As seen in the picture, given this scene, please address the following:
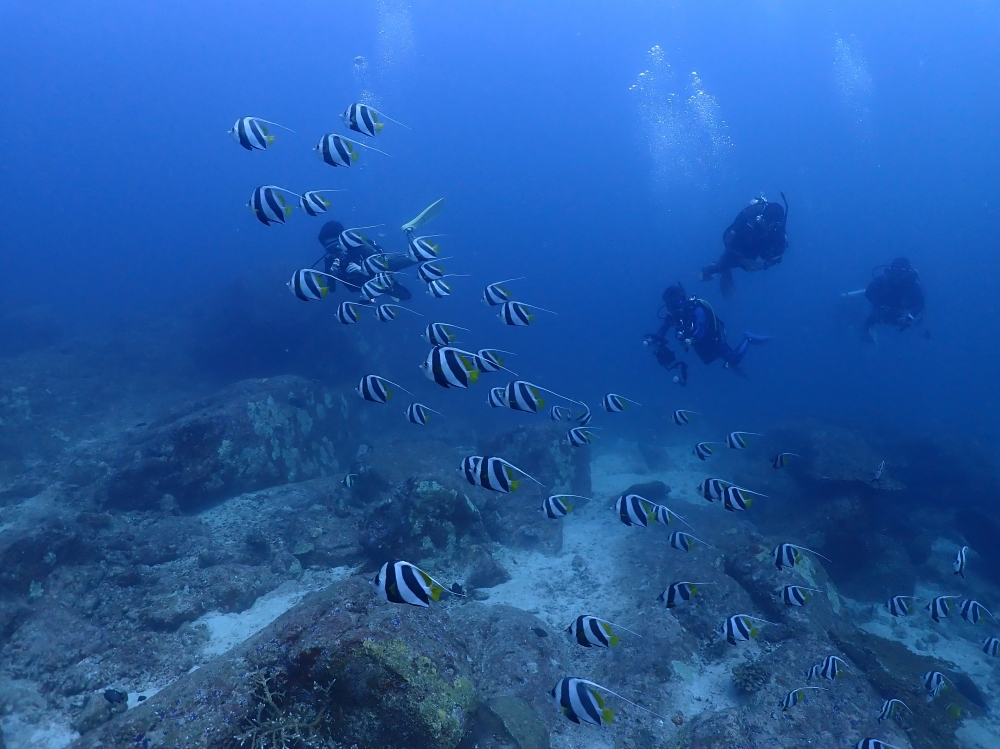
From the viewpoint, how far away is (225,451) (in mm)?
9609

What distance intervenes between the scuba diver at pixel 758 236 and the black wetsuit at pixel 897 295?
542 cm

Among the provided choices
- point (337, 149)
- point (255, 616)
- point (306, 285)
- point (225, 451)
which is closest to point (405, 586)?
point (306, 285)

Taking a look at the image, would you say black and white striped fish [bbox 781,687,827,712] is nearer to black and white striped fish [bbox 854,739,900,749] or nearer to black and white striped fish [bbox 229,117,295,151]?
black and white striped fish [bbox 854,739,900,749]

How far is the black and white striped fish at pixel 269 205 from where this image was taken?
4820 mm

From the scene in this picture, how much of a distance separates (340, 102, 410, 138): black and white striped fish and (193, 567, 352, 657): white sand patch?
5811 millimetres

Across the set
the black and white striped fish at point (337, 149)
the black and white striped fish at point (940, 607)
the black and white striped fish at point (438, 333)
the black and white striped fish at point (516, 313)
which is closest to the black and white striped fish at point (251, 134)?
the black and white striped fish at point (337, 149)

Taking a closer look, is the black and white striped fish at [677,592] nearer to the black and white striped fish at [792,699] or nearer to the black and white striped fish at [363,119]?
the black and white striped fish at [792,699]

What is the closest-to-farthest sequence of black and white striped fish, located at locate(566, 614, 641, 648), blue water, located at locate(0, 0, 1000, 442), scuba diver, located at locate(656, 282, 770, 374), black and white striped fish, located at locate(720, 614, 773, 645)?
black and white striped fish, located at locate(566, 614, 641, 648)
black and white striped fish, located at locate(720, 614, 773, 645)
scuba diver, located at locate(656, 282, 770, 374)
blue water, located at locate(0, 0, 1000, 442)

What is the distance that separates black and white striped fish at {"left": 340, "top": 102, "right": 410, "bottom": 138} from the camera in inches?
209

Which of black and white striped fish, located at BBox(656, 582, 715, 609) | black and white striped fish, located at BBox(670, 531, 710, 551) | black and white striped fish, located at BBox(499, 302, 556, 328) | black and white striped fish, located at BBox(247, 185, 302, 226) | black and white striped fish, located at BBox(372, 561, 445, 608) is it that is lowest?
black and white striped fish, located at BBox(670, 531, 710, 551)

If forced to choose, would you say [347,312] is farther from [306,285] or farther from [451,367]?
[451,367]

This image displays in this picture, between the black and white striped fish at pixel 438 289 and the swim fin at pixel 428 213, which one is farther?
the swim fin at pixel 428 213

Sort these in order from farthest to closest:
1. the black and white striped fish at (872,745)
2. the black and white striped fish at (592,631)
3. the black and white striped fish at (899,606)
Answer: the black and white striped fish at (899,606), the black and white striped fish at (872,745), the black and white striped fish at (592,631)

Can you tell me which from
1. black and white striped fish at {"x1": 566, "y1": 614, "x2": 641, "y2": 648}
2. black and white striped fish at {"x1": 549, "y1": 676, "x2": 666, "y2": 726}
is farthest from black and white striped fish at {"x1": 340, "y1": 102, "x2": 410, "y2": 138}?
black and white striped fish at {"x1": 549, "y1": 676, "x2": 666, "y2": 726}
